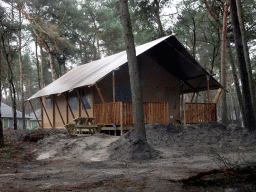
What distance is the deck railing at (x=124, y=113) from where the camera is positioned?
39.9ft

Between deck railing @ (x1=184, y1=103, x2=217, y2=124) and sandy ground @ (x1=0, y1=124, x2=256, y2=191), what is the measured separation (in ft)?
9.44

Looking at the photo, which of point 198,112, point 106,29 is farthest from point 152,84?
point 106,29

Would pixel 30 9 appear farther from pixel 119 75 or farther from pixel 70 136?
pixel 70 136

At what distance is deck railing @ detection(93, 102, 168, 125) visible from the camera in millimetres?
12158

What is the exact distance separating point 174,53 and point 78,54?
1778 centimetres

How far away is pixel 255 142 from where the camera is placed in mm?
8797

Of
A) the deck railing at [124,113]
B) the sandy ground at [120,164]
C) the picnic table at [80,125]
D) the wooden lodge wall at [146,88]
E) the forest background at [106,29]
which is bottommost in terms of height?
the sandy ground at [120,164]

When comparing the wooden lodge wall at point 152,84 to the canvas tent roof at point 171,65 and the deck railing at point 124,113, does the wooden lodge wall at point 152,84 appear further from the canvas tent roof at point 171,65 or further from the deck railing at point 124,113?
the deck railing at point 124,113

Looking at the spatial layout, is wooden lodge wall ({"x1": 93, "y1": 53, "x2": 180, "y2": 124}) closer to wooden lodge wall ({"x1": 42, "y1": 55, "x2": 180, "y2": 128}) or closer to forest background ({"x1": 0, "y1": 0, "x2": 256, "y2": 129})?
wooden lodge wall ({"x1": 42, "y1": 55, "x2": 180, "y2": 128})

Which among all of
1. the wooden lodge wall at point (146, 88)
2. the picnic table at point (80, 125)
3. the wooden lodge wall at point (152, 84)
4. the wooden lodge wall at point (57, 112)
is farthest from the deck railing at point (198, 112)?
the wooden lodge wall at point (57, 112)

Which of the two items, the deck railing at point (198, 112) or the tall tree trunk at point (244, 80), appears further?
the deck railing at point (198, 112)

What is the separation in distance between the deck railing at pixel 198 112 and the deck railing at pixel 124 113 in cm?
122

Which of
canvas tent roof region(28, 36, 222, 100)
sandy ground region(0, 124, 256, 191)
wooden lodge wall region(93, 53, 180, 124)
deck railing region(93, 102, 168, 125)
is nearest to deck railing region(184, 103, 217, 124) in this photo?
deck railing region(93, 102, 168, 125)

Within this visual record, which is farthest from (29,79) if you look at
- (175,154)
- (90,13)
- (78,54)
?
(175,154)
